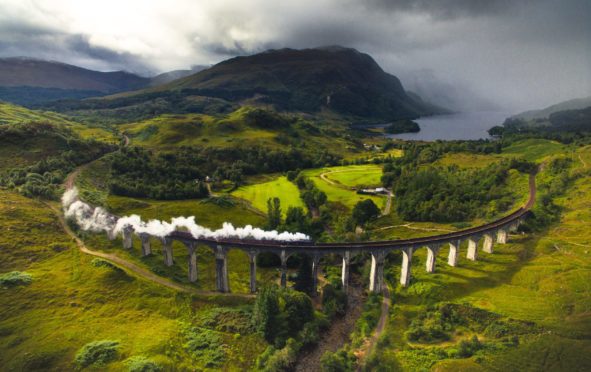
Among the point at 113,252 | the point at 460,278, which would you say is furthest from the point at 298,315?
the point at 113,252

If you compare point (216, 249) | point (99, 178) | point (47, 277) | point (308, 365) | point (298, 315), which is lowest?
point (308, 365)

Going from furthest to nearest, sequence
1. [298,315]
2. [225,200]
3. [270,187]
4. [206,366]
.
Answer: [270,187] < [225,200] < [298,315] < [206,366]

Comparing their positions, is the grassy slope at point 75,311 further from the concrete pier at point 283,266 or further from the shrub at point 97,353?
the concrete pier at point 283,266

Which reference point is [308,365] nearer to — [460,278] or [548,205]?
[460,278]

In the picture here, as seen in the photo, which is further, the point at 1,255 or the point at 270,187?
the point at 270,187

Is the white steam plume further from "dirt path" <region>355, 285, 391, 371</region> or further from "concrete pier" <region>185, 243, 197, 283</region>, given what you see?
"dirt path" <region>355, 285, 391, 371</region>

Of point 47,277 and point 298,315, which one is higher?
point 47,277

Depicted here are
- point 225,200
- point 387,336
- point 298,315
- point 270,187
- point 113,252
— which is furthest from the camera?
point 270,187

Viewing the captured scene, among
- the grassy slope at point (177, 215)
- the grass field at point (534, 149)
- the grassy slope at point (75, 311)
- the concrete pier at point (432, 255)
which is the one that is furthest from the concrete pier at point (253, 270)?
the grass field at point (534, 149)
